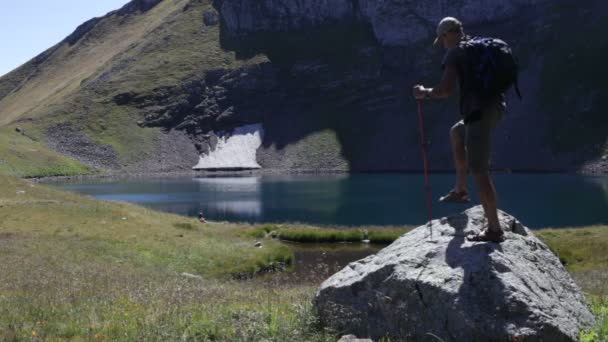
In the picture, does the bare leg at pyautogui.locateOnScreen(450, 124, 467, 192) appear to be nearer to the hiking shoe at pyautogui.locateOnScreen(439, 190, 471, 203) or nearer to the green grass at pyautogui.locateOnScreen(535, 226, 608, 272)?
the hiking shoe at pyautogui.locateOnScreen(439, 190, 471, 203)

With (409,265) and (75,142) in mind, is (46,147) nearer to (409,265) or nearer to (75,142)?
(75,142)

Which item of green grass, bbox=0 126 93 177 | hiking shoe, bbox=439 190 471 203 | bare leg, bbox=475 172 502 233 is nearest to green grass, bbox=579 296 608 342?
bare leg, bbox=475 172 502 233

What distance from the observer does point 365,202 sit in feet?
283

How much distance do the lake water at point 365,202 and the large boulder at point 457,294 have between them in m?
54.5

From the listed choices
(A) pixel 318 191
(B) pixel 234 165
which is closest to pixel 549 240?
(A) pixel 318 191

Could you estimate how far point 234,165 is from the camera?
622 ft

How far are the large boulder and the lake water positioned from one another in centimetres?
5448

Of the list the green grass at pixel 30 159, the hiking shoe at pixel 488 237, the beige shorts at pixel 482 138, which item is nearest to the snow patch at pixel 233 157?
the green grass at pixel 30 159

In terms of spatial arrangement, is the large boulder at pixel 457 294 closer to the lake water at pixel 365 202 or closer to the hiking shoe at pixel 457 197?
the hiking shoe at pixel 457 197

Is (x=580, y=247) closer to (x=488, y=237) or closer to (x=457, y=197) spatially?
(x=457, y=197)

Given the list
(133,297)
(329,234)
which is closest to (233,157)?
(329,234)

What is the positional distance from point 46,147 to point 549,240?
550 feet

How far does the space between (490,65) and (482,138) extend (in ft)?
3.70

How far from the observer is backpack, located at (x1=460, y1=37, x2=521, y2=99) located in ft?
29.8
